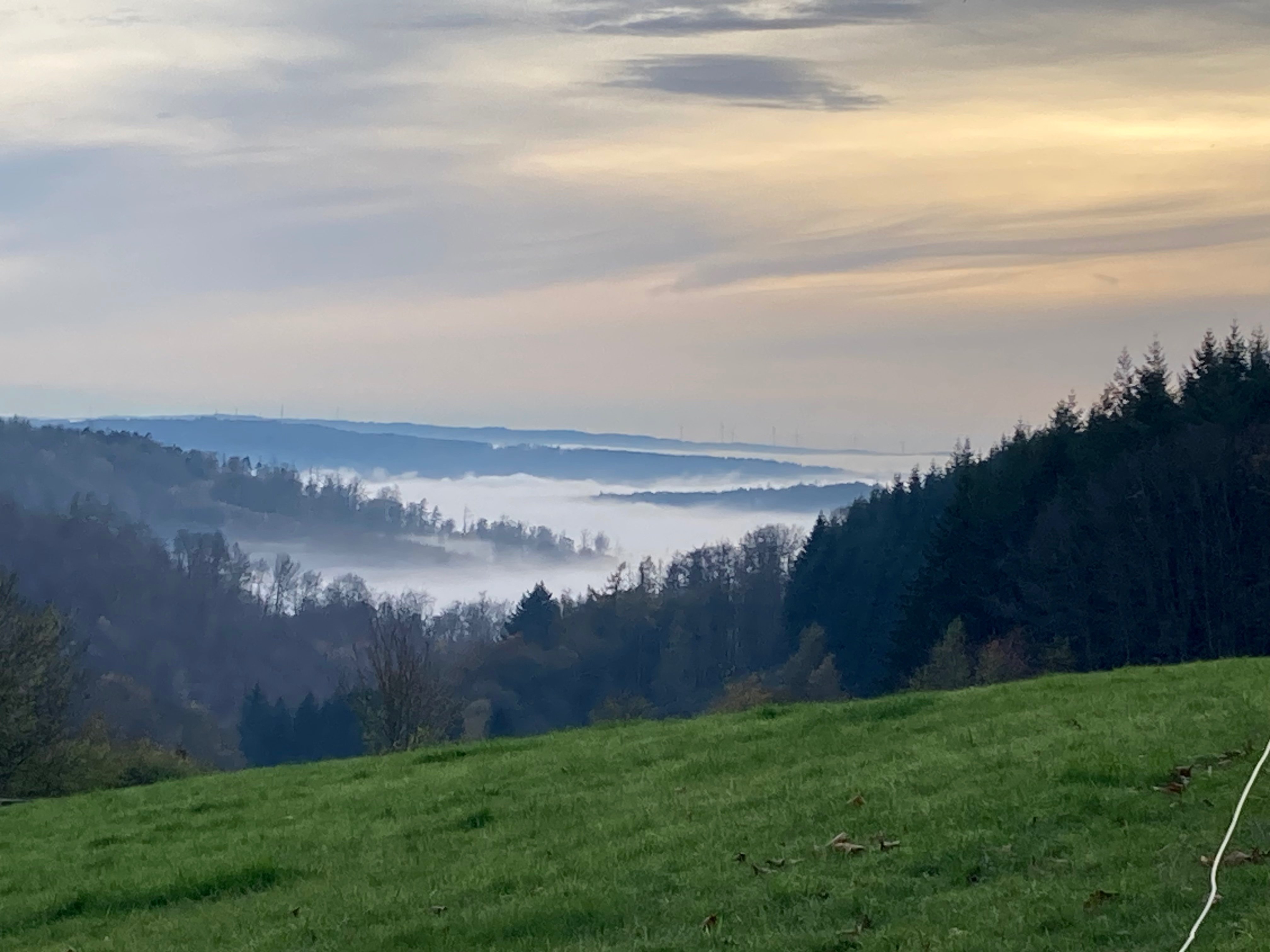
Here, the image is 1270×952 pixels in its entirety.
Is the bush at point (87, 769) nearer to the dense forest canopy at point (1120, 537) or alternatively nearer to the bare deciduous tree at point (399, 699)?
the bare deciduous tree at point (399, 699)

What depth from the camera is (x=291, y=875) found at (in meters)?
12.8

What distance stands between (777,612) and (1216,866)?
429ft

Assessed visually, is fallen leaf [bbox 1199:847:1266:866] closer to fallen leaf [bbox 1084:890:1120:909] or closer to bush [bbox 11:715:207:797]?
fallen leaf [bbox 1084:890:1120:909]

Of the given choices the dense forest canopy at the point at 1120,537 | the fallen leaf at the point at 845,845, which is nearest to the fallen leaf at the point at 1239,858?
the fallen leaf at the point at 845,845

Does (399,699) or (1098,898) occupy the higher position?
(1098,898)

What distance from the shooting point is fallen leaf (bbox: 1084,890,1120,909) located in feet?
26.8

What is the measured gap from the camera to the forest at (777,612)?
Answer: 54.3 m

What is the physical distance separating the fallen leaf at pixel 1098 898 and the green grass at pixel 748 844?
2 cm

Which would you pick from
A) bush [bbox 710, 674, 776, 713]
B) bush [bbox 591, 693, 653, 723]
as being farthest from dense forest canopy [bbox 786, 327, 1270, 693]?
bush [bbox 591, 693, 653, 723]

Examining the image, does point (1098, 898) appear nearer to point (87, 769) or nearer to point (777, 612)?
point (87, 769)

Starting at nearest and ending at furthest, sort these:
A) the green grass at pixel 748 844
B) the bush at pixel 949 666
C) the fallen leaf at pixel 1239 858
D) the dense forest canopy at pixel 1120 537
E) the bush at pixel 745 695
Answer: the fallen leaf at pixel 1239 858 → the green grass at pixel 748 844 → the dense forest canopy at pixel 1120 537 → the bush at pixel 949 666 → the bush at pixel 745 695

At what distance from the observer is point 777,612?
452 ft

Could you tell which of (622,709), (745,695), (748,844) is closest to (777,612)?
(622,709)

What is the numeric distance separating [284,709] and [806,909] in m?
121
